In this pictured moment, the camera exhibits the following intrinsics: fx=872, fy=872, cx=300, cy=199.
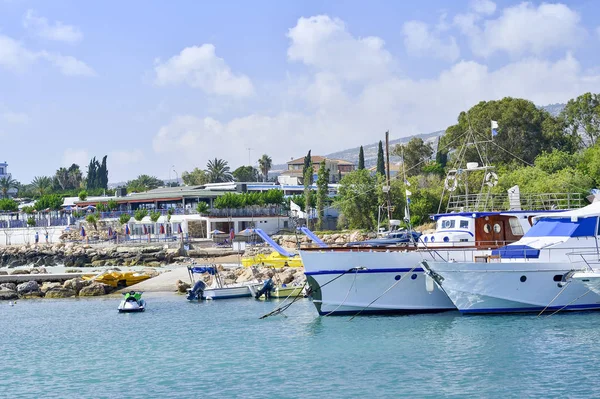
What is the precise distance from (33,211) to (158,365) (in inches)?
3127

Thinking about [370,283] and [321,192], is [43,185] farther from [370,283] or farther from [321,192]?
[370,283]

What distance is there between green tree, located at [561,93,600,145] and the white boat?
6114cm

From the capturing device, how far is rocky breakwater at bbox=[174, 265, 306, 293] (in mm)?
44750

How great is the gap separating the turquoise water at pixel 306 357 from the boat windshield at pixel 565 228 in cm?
293

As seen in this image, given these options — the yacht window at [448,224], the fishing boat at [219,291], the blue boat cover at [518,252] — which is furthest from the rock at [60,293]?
the blue boat cover at [518,252]

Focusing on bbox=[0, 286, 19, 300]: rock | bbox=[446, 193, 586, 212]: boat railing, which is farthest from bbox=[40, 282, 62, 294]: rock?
bbox=[446, 193, 586, 212]: boat railing

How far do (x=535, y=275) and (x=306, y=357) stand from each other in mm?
9385

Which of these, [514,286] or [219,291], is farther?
[219,291]

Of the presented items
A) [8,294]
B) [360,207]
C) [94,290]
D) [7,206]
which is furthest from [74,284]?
[7,206]

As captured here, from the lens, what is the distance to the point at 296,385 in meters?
23.0

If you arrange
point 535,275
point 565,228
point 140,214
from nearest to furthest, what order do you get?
point 535,275, point 565,228, point 140,214

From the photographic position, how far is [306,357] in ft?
86.8

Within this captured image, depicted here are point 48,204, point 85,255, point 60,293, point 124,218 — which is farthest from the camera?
point 48,204

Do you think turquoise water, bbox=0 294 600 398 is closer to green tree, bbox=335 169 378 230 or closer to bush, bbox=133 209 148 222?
green tree, bbox=335 169 378 230
